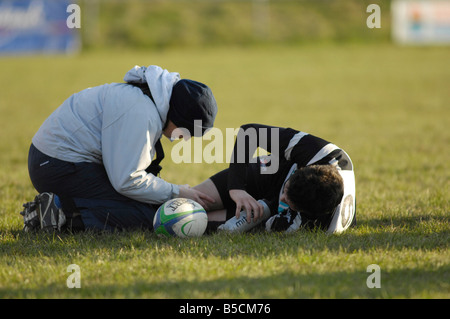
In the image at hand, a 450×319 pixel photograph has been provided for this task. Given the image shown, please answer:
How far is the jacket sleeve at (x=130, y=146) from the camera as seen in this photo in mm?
4227

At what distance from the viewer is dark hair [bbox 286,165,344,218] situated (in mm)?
4051

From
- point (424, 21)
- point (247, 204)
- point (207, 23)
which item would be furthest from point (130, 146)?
point (207, 23)

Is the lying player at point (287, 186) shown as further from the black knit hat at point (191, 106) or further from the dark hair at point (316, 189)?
the black knit hat at point (191, 106)

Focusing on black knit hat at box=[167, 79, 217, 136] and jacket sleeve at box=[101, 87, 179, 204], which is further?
black knit hat at box=[167, 79, 217, 136]

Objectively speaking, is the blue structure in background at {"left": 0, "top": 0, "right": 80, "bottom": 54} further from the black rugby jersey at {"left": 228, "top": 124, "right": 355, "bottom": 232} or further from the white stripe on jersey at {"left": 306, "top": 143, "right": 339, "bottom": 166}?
the white stripe on jersey at {"left": 306, "top": 143, "right": 339, "bottom": 166}

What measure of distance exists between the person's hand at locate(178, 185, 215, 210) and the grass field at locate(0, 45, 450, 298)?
390mm

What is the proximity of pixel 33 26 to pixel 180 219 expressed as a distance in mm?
24270

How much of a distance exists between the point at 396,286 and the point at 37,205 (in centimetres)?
278

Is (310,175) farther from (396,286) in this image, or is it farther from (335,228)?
(396,286)

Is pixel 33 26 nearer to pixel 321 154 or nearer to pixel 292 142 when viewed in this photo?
pixel 292 142

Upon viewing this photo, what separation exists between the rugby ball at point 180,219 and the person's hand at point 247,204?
29 cm

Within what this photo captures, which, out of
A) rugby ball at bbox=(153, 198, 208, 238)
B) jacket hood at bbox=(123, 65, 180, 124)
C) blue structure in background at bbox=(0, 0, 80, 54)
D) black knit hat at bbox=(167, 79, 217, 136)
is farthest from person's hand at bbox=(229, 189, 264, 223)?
blue structure in background at bbox=(0, 0, 80, 54)

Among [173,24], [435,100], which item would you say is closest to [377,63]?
[435,100]

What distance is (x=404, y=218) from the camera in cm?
503
